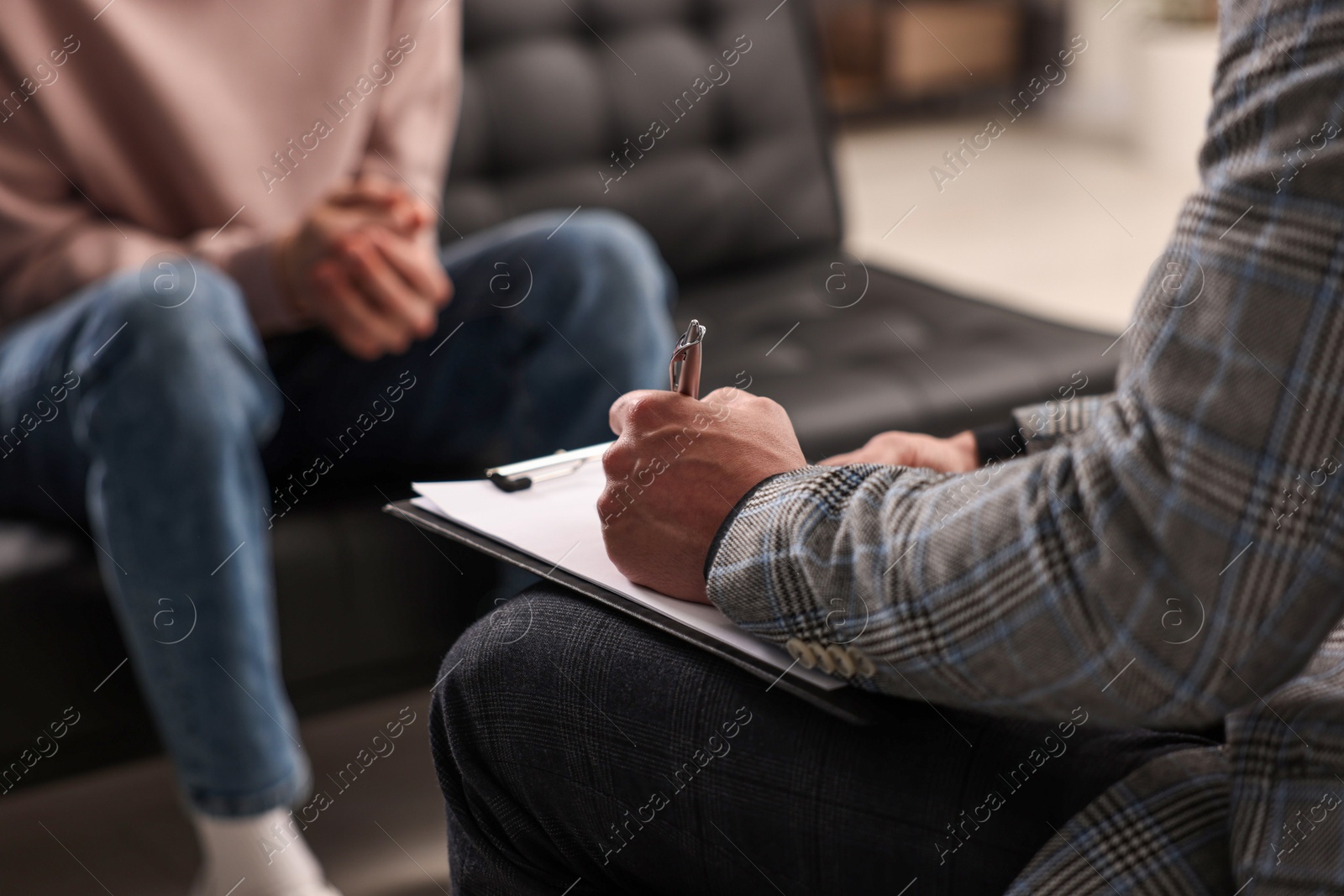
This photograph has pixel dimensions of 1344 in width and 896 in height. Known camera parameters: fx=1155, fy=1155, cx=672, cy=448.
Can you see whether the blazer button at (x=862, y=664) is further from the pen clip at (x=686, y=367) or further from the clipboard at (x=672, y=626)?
the pen clip at (x=686, y=367)

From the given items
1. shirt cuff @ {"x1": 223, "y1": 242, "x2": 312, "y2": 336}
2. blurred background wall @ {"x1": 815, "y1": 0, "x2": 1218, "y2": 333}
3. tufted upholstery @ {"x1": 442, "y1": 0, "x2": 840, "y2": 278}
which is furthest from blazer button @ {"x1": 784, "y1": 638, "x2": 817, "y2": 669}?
blurred background wall @ {"x1": 815, "y1": 0, "x2": 1218, "y2": 333}

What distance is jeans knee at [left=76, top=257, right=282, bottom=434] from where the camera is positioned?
0.90 meters

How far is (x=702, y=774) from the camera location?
0.51 metres

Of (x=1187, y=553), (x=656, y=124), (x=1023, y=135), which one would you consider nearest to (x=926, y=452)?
(x=1187, y=553)

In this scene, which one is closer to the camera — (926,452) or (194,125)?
(926,452)

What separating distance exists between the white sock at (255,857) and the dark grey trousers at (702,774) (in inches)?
14.2

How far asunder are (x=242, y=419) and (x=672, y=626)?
0.56 metres

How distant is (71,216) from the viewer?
1.09 meters

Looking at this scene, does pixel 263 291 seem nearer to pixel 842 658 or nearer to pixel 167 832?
pixel 167 832

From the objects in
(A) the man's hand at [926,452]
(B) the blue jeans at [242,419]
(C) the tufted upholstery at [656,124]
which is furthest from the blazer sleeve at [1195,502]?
(C) the tufted upholstery at [656,124]

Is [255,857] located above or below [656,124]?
below

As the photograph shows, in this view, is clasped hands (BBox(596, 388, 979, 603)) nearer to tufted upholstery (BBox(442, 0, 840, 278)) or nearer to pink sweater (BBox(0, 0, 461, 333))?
pink sweater (BBox(0, 0, 461, 333))

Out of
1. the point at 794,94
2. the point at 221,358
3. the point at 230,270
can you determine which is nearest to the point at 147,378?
the point at 221,358

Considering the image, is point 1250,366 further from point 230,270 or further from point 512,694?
point 230,270
